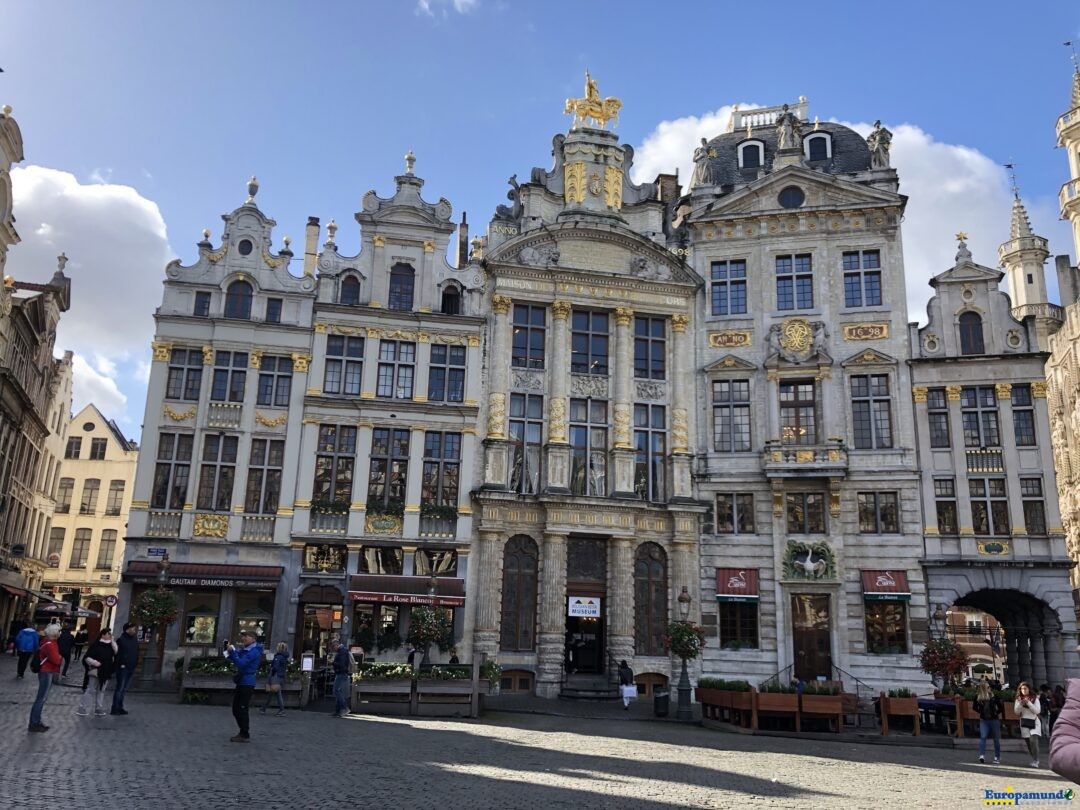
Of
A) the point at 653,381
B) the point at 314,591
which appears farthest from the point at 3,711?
the point at 653,381

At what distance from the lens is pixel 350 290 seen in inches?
1430

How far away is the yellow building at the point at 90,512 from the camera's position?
6588 centimetres

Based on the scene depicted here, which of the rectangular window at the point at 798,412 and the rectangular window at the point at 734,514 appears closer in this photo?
the rectangular window at the point at 734,514

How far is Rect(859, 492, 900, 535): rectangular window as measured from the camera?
35.1 meters

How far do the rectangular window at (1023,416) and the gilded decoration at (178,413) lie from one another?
32497 millimetres

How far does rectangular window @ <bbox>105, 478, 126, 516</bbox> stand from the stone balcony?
53.2m

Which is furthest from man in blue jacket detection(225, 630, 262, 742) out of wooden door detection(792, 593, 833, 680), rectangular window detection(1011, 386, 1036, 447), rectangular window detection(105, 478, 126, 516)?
rectangular window detection(105, 478, 126, 516)

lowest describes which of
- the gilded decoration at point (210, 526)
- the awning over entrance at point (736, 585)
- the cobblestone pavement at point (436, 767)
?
the cobblestone pavement at point (436, 767)

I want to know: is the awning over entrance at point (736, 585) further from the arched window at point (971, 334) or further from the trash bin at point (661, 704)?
the arched window at point (971, 334)

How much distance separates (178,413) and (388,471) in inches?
329

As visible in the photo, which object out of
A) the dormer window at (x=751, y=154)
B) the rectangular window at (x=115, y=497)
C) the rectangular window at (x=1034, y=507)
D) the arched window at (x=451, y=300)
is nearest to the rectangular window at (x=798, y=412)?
the rectangular window at (x=1034, y=507)

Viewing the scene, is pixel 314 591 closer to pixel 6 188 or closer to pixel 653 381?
pixel 653 381

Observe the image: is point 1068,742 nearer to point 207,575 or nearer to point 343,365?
point 207,575

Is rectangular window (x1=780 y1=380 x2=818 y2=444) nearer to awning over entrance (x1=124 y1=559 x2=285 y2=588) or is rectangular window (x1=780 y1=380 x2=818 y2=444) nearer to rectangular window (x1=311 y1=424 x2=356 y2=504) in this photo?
rectangular window (x1=311 y1=424 x2=356 y2=504)
